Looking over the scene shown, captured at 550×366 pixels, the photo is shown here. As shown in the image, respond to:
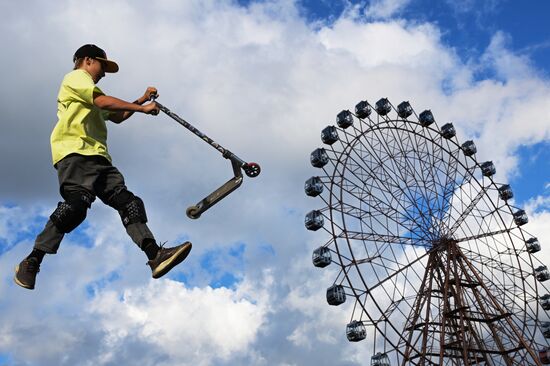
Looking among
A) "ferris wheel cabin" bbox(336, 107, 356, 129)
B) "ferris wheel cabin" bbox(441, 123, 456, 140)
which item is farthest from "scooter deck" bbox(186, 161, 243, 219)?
"ferris wheel cabin" bbox(441, 123, 456, 140)

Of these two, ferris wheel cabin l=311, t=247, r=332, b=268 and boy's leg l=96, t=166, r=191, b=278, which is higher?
ferris wheel cabin l=311, t=247, r=332, b=268

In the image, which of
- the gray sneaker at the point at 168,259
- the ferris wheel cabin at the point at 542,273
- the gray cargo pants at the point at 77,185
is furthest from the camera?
the ferris wheel cabin at the point at 542,273

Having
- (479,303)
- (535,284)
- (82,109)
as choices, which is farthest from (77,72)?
(535,284)

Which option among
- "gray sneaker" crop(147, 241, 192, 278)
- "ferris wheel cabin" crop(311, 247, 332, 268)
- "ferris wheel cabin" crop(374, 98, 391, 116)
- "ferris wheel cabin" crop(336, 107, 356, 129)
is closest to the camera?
"gray sneaker" crop(147, 241, 192, 278)

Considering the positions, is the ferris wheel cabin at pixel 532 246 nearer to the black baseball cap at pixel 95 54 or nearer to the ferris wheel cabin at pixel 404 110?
the ferris wheel cabin at pixel 404 110

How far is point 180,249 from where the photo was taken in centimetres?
443

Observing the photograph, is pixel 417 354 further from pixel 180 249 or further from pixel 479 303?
pixel 180 249

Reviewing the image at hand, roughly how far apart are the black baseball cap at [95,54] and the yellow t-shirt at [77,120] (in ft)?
0.58

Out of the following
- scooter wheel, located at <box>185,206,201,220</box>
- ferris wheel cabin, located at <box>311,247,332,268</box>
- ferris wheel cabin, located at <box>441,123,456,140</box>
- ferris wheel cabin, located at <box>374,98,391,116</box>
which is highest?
ferris wheel cabin, located at <box>441,123,456,140</box>

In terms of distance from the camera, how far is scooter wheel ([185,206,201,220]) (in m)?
4.88

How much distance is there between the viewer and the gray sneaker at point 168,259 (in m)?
4.39

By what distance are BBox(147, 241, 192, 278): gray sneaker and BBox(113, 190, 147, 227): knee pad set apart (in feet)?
1.27

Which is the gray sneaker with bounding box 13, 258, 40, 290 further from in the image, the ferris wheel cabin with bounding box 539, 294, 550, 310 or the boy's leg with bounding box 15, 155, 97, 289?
the ferris wheel cabin with bounding box 539, 294, 550, 310

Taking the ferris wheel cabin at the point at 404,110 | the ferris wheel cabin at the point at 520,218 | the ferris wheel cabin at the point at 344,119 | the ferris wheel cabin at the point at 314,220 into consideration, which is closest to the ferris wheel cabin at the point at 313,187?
the ferris wheel cabin at the point at 314,220
